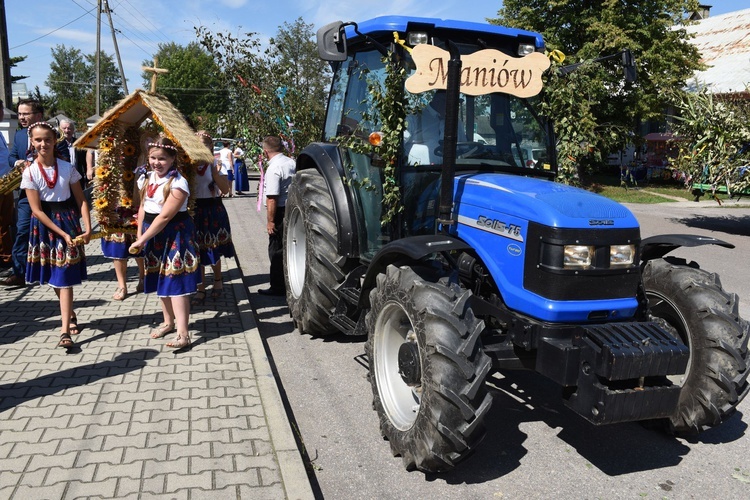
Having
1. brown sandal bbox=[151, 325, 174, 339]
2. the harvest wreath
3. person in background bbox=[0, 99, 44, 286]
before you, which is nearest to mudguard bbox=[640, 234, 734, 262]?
brown sandal bbox=[151, 325, 174, 339]

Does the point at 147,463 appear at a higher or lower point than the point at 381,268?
lower

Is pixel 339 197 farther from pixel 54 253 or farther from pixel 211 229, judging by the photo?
pixel 54 253

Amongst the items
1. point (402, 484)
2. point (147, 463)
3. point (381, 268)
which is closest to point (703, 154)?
point (381, 268)

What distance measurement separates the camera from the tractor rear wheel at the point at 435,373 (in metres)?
3.16

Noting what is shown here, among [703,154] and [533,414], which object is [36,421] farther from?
[703,154]

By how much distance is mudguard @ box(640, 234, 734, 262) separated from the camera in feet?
12.9

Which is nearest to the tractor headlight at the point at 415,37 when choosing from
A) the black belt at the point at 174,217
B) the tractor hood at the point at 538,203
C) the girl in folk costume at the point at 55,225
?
the tractor hood at the point at 538,203

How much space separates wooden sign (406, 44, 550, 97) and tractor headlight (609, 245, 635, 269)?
1368mm

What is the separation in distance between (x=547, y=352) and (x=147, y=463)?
229 cm

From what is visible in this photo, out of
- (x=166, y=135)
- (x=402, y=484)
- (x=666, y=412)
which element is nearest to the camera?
(x=666, y=412)

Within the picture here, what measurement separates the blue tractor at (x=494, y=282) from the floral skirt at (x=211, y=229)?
2.23 metres

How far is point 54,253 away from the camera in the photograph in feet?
17.1

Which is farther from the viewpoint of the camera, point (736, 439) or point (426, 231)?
point (426, 231)

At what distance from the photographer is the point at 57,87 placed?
97062 mm
